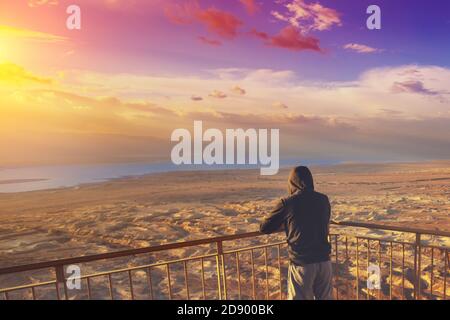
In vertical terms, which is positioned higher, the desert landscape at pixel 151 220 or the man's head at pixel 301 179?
the man's head at pixel 301 179

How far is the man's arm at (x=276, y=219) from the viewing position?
3.38 metres

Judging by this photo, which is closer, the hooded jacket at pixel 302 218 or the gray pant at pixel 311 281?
the hooded jacket at pixel 302 218

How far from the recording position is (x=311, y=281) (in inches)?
142

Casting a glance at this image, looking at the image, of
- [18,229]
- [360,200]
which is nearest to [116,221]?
[18,229]

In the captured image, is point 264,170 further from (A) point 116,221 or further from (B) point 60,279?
(B) point 60,279

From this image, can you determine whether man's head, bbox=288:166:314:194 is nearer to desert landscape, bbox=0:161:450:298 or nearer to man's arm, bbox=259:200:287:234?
man's arm, bbox=259:200:287:234

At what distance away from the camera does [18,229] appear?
26.2 m

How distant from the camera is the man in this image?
3.37 meters

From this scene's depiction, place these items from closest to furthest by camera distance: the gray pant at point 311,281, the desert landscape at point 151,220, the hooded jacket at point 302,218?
the hooded jacket at point 302,218 → the gray pant at point 311,281 → the desert landscape at point 151,220

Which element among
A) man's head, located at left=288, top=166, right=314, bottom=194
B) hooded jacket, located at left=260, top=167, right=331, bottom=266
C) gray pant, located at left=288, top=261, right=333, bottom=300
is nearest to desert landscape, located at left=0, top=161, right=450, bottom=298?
gray pant, located at left=288, top=261, right=333, bottom=300

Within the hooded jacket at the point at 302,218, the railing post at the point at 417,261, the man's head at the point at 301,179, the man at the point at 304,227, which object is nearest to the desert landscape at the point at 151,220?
the railing post at the point at 417,261

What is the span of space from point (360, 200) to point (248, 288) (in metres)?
22.2

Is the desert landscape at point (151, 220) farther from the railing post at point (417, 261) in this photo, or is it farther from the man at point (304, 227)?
the man at point (304, 227)
